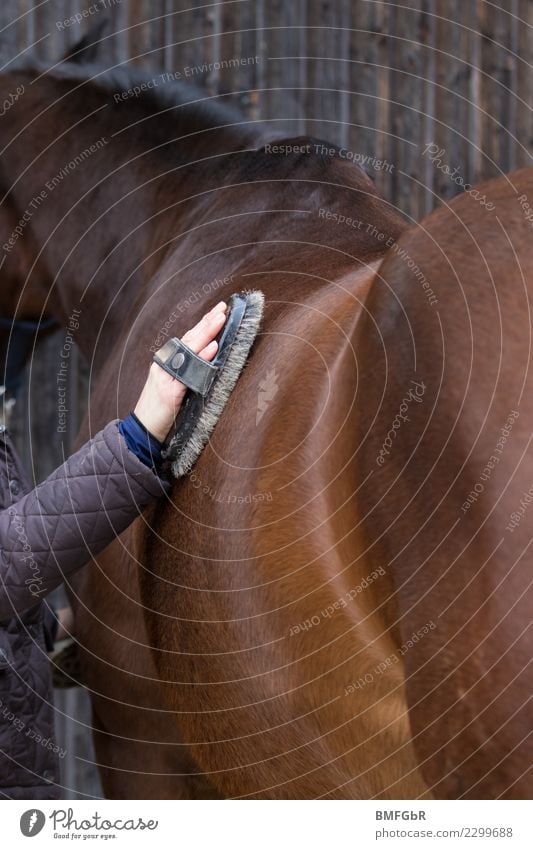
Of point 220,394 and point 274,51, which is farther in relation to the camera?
point 274,51

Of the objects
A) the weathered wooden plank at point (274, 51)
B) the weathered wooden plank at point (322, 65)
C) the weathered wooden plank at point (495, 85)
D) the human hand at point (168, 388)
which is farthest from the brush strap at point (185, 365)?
the weathered wooden plank at point (495, 85)

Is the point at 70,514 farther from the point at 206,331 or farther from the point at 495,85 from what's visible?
the point at 495,85

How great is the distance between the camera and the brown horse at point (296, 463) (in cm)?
71

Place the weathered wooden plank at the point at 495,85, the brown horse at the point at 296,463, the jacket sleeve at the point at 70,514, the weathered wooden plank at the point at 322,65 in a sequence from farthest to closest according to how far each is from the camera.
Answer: the weathered wooden plank at the point at 495,85 → the weathered wooden plank at the point at 322,65 → the jacket sleeve at the point at 70,514 → the brown horse at the point at 296,463

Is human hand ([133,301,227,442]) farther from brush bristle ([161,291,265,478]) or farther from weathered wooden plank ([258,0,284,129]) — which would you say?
weathered wooden plank ([258,0,284,129])

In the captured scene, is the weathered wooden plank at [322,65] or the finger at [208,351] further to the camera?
the weathered wooden plank at [322,65]

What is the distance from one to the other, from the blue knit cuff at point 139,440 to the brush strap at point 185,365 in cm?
7

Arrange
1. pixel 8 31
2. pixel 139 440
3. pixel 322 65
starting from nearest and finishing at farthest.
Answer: pixel 139 440 < pixel 8 31 < pixel 322 65

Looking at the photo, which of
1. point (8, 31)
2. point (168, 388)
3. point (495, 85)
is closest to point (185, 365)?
point (168, 388)

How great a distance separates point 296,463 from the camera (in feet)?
2.91

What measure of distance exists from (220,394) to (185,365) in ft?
0.16

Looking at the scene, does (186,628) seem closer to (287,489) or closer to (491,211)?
(287,489)

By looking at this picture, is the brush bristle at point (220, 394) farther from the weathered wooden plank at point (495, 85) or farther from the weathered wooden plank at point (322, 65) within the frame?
the weathered wooden plank at point (495, 85)

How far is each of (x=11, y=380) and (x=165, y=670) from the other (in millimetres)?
A: 862
